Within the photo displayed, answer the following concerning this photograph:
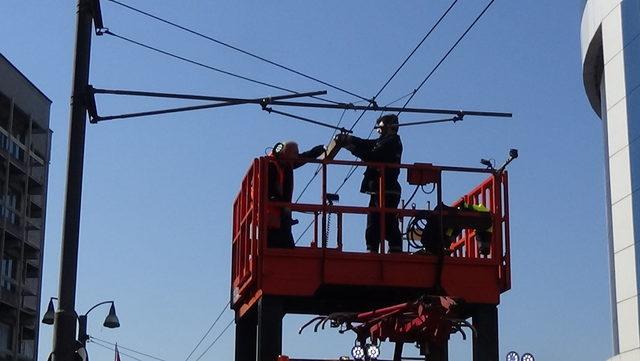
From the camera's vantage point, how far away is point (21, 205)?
2785 inches

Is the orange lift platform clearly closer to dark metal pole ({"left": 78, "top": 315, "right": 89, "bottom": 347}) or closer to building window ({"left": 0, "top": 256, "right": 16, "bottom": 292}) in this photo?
dark metal pole ({"left": 78, "top": 315, "right": 89, "bottom": 347})

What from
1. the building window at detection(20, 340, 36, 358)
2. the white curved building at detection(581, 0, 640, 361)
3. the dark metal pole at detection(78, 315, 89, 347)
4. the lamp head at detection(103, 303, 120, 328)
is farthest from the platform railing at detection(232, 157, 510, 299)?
the building window at detection(20, 340, 36, 358)

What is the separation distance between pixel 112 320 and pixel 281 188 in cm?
2029

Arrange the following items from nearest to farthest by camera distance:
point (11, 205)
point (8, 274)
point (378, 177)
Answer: point (378, 177) < point (8, 274) < point (11, 205)

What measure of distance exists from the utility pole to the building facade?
176ft

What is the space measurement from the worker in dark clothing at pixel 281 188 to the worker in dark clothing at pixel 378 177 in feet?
1.98

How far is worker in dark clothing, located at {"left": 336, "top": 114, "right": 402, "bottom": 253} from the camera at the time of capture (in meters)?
15.3

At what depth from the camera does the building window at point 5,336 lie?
67.1 metres

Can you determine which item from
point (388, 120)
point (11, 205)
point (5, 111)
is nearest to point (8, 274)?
point (11, 205)

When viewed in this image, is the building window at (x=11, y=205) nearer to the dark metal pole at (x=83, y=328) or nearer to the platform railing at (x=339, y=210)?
the dark metal pole at (x=83, y=328)

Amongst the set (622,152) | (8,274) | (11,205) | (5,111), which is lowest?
(8,274)

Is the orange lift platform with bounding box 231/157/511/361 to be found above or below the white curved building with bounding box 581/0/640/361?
below

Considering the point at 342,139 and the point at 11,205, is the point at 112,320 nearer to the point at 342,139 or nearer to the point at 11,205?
the point at 342,139

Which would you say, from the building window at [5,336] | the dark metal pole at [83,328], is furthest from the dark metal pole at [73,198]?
the building window at [5,336]
